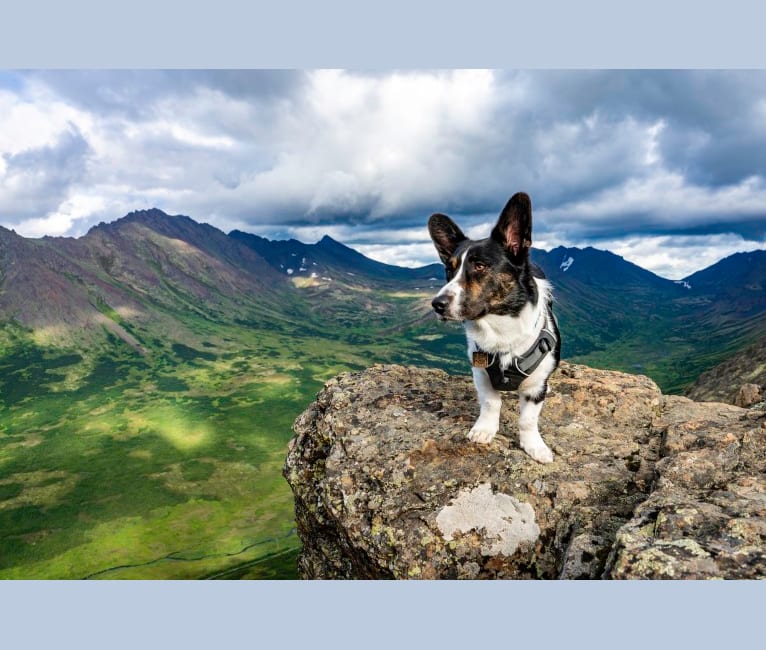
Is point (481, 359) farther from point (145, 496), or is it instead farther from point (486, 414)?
point (145, 496)

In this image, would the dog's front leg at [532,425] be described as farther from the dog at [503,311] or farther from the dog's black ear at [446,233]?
the dog's black ear at [446,233]

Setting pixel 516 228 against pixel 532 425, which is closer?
pixel 516 228

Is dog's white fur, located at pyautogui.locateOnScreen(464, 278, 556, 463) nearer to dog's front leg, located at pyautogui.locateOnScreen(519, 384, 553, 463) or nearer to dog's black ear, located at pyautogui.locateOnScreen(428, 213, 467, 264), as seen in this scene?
dog's front leg, located at pyautogui.locateOnScreen(519, 384, 553, 463)

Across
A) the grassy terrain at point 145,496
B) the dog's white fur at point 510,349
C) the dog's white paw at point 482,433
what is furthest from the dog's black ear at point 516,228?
the grassy terrain at point 145,496

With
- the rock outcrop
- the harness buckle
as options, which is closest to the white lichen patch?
the rock outcrop

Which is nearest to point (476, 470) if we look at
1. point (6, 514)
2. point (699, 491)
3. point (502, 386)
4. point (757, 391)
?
point (502, 386)

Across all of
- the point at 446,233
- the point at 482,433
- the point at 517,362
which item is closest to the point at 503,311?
the point at 517,362
